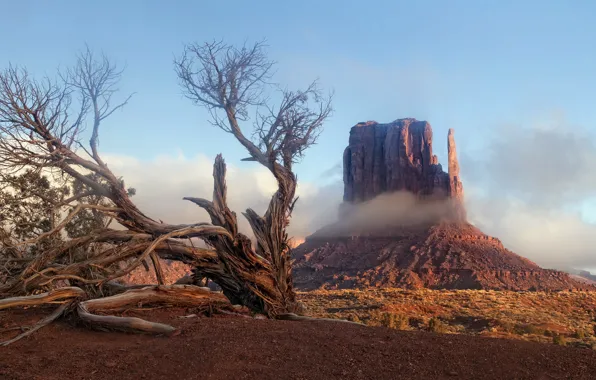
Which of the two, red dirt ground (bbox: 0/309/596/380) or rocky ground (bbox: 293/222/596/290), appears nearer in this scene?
red dirt ground (bbox: 0/309/596/380)

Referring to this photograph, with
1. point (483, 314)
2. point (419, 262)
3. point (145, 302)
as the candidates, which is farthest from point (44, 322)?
point (419, 262)

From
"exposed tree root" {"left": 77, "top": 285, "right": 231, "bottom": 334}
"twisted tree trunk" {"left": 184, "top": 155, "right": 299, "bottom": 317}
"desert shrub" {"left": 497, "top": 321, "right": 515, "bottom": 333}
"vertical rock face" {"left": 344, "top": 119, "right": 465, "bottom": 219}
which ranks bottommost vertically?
"desert shrub" {"left": 497, "top": 321, "right": 515, "bottom": 333}

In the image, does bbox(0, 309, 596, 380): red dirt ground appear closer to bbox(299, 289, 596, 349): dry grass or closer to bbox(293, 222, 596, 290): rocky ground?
bbox(299, 289, 596, 349): dry grass

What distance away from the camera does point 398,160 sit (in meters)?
99.1

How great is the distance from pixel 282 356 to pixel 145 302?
4.67 meters

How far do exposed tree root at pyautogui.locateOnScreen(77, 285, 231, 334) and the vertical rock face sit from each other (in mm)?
85484

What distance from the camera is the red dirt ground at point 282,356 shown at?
5.82 meters

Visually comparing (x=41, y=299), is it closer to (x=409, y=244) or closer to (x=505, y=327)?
(x=505, y=327)

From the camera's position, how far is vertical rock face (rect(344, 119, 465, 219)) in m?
95.5

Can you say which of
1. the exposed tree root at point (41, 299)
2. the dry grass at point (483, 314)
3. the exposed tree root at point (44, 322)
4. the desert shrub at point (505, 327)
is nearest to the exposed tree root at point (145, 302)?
the exposed tree root at point (44, 322)

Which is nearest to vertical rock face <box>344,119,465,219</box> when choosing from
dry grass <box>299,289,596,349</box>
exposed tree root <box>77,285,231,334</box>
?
dry grass <box>299,289,596,349</box>

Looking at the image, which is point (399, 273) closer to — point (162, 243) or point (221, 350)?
point (162, 243)

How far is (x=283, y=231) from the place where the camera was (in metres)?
13.2

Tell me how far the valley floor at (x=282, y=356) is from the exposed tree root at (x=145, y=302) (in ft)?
0.65
